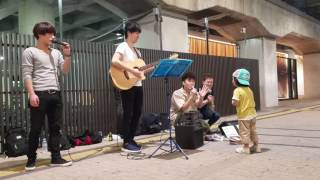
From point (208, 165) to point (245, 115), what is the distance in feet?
3.87

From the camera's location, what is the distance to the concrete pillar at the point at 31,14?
1419 cm

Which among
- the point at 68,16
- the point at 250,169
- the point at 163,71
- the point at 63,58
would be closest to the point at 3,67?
the point at 63,58

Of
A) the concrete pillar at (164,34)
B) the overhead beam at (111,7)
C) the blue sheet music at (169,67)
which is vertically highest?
the overhead beam at (111,7)

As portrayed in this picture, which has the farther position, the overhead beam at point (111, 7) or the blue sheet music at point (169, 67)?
the overhead beam at point (111, 7)

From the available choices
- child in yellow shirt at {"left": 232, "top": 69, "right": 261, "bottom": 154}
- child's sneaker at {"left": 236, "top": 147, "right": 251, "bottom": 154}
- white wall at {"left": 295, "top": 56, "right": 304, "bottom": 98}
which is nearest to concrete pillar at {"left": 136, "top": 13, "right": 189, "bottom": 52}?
child in yellow shirt at {"left": 232, "top": 69, "right": 261, "bottom": 154}

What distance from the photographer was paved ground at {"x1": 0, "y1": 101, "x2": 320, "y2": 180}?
4562 millimetres

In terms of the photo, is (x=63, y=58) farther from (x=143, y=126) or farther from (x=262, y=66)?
(x=262, y=66)

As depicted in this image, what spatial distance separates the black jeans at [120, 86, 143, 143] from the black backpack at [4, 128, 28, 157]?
151cm

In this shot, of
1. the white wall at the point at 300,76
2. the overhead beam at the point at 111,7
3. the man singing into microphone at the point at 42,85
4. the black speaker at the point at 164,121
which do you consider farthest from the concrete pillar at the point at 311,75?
the man singing into microphone at the point at 42,85

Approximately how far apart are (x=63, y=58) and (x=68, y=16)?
13877mm

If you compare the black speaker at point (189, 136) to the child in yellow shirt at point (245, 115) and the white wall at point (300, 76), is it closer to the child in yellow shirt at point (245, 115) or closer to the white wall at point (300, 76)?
the child in yellow shirt at point (245, 115)

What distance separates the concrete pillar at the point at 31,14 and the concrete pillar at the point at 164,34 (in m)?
4.24

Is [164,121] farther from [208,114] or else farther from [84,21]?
[84,21]

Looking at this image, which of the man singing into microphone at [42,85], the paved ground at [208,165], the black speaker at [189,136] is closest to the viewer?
the paved ground at [208,165]
